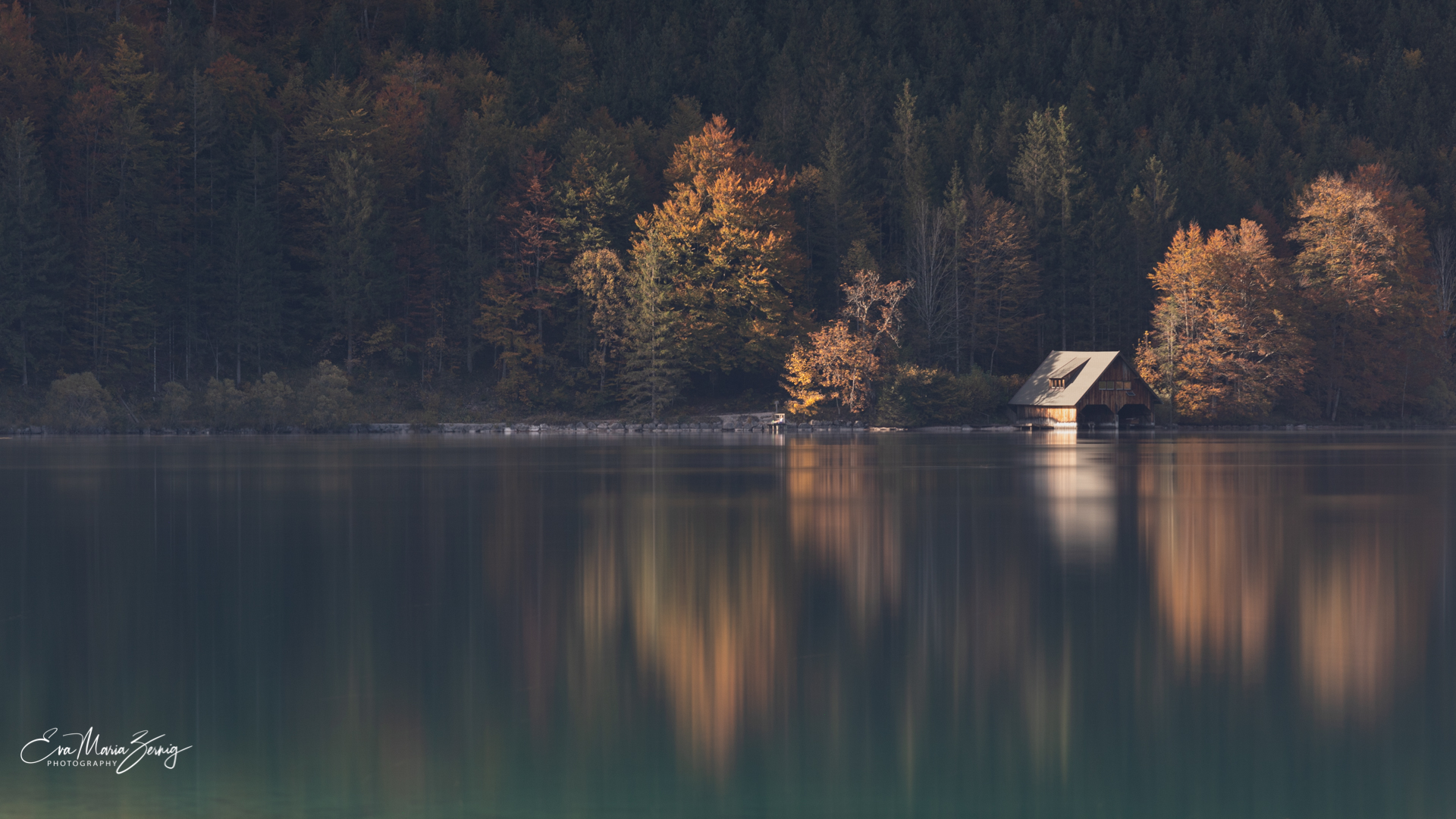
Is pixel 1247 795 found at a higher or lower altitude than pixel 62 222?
lower

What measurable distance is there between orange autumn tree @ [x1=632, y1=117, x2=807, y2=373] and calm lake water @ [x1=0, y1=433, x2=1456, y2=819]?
47668mm

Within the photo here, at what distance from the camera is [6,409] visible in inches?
2680

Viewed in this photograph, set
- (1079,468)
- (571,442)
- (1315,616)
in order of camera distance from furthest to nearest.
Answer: (571,442) < (1079,468) < (1315,616)

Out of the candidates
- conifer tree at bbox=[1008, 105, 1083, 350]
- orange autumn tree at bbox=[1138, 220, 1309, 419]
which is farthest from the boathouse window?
conifer tree at bbox=[1008, 105, 1083, 350]

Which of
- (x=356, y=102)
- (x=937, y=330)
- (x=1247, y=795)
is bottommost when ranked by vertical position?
(x=1247, y=795)

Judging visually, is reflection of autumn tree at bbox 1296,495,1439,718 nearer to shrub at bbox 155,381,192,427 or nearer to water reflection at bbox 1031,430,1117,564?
water reflection at bbox 1031,430,1117,564

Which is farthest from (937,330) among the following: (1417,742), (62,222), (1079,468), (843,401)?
(1417,742)

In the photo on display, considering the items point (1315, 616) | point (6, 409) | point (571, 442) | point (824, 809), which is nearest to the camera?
point (824, 809)

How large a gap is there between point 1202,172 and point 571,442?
50856mm

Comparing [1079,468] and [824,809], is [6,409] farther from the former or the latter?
[824,809]

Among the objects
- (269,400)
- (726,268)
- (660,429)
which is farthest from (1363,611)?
(269,400)

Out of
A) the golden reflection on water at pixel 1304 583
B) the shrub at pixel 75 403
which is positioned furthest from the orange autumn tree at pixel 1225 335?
the shrub at pixel 75 403

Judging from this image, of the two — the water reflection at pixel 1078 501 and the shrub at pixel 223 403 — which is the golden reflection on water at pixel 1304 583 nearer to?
the water reflection at pixel 1078 501

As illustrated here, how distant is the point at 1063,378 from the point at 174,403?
149ft
